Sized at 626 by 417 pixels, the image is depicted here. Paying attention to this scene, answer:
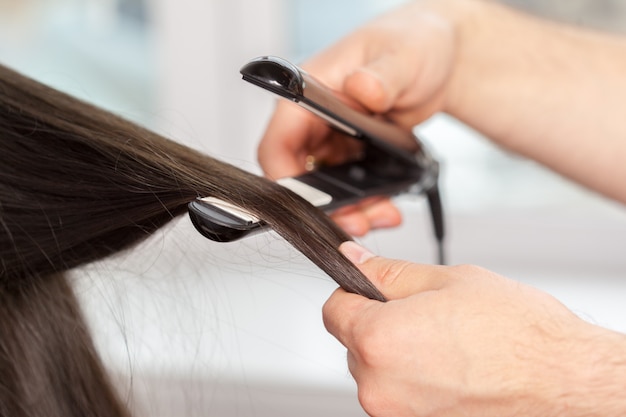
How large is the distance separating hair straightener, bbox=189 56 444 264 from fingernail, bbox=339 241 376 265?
5 cm

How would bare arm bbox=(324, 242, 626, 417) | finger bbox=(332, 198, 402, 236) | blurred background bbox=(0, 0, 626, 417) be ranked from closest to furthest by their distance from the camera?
bare arm bbox=(324, 242, 626, 417), finger bbox=(332, 198, 402, 236), blurred background bbox=(0, 0, 626, 417)

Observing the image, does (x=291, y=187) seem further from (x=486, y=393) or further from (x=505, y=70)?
(x=505, y=70)

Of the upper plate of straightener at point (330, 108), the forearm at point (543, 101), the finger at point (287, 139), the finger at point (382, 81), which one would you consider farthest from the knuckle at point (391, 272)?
the forearm at point (543, 101)

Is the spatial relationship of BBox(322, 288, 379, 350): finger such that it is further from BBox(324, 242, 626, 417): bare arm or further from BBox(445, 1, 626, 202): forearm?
BBox(445, 1, 626, 202): forearm

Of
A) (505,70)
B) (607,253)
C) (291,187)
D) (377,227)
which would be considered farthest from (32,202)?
(607,253)

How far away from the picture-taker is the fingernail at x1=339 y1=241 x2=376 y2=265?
0.48 m

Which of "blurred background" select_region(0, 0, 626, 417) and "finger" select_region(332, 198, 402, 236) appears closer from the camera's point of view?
"finger" select_region(332, 198, 402, 236)

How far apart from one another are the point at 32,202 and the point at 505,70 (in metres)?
0.54

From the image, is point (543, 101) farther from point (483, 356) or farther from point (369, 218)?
point (483, 356)

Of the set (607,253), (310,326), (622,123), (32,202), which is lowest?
(310,326)

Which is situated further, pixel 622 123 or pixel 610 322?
pixel 610 322

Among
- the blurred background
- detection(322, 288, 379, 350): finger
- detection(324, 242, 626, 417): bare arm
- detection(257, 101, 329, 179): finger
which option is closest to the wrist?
detection(324, 242, 626, 417): bare arm

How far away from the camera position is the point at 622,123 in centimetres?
90

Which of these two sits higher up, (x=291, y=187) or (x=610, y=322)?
(x=291, y=187)
